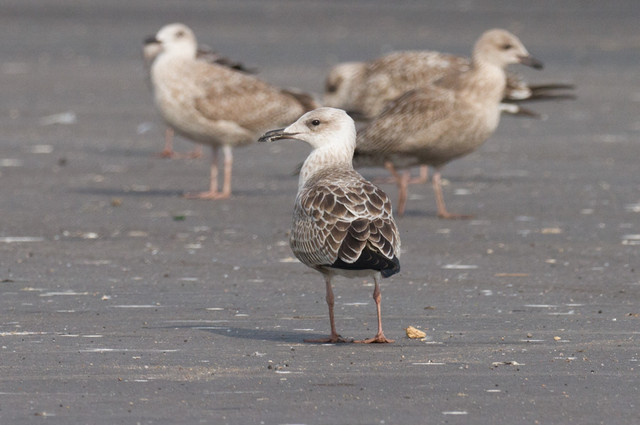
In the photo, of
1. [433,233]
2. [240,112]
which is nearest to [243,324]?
[433,233]

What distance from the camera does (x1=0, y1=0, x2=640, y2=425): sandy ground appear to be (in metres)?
7.44

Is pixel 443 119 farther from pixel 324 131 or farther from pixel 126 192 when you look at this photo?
pixel 324 131

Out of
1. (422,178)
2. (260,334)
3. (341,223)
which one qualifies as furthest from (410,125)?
(341,223)

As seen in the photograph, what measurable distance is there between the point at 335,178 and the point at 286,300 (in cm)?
148

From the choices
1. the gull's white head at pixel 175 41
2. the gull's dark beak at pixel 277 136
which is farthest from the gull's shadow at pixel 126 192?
the gull's dark beak at pixel 277 136

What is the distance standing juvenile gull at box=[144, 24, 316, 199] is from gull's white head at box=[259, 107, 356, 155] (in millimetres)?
6602

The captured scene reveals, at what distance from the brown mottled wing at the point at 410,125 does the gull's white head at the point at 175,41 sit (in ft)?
11.2

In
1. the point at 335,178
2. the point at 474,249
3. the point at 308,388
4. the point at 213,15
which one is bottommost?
the point at 213,15

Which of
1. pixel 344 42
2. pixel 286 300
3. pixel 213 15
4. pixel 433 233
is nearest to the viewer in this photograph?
pixel 286 300

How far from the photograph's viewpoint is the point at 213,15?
57.5 m

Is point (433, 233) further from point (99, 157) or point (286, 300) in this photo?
point (99, 157)

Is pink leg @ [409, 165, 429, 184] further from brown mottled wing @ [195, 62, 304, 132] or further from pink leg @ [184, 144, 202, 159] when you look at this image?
pink leg @ [184, 144, 202, 159]

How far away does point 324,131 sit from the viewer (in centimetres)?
1001

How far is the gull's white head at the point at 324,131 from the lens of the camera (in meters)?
9.98
